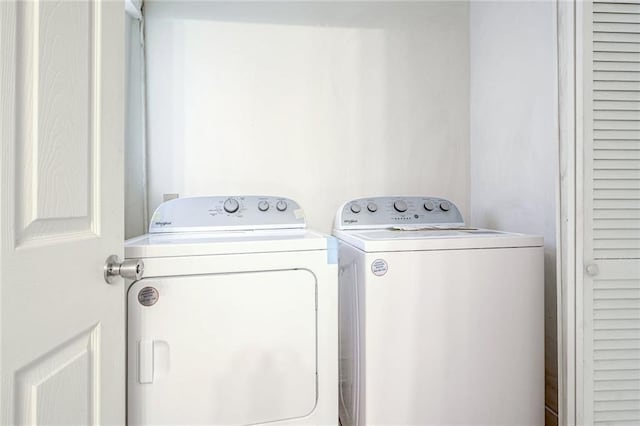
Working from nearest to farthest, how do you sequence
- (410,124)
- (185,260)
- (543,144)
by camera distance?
1. (185,260)
2. (543,144)
3. (410,124)

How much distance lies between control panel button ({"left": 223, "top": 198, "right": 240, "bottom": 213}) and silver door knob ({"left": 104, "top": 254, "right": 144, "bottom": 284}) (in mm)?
704

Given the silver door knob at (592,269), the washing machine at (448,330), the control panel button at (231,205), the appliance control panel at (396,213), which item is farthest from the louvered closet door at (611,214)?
the control panel button at (231,205)

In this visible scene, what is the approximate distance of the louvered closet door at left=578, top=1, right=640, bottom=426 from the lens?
1.09 metres

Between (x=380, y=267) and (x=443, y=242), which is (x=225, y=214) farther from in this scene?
(x=443, y=242)

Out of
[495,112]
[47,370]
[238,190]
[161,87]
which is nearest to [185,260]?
[47,370]

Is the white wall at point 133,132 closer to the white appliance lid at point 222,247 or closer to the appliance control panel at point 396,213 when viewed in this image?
the white appliance lid at point 222,247

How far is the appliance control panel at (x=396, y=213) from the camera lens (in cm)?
160

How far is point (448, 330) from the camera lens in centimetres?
114

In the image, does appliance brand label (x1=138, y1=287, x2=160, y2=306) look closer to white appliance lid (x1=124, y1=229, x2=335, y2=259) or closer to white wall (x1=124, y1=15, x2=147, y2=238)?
white appliance lid (x1=124, y1=229, x2=335, y2=259)

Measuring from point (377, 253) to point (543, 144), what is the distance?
1.01 metres

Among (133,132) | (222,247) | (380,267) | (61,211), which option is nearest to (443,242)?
(380,267)

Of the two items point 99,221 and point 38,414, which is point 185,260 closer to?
point 99,221

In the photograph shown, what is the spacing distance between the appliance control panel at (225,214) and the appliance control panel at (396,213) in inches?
9.4

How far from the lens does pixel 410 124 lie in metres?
1.97
